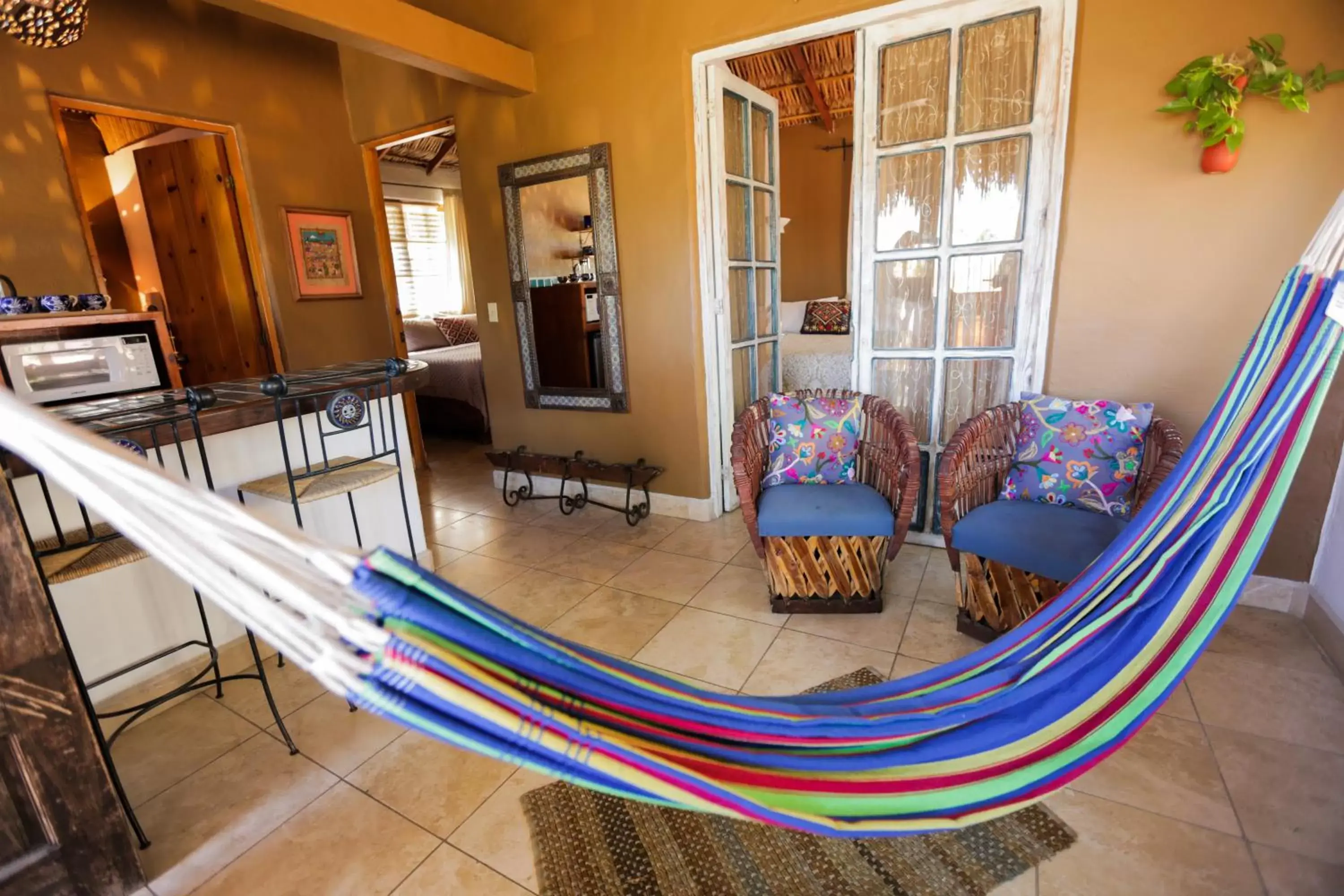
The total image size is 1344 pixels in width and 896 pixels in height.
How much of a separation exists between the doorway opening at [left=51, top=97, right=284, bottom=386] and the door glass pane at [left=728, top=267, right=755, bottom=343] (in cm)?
270

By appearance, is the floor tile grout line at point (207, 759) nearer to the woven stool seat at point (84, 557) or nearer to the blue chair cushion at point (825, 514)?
the woven stool seat at point (84, 557)

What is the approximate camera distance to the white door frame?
7.25ft

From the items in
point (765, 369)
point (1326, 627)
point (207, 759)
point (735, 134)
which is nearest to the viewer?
point (207, 759)

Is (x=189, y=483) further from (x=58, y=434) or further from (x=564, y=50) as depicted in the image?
(x=564, y=50)

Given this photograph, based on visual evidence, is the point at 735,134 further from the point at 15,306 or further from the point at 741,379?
the point at 15,306

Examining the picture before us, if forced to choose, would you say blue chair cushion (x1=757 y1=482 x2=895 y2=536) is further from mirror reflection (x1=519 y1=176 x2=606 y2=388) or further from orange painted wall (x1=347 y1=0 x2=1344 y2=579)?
mirror reflection (x1=519 y1=176 x2=606 y2=388)

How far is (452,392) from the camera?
17.0 feet

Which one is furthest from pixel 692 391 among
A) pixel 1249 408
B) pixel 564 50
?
pixel 1249 408

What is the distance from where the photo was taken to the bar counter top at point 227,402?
55.8 inches

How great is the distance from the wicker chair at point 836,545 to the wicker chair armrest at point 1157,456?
2.10ft

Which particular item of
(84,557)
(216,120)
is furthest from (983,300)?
(216,120)

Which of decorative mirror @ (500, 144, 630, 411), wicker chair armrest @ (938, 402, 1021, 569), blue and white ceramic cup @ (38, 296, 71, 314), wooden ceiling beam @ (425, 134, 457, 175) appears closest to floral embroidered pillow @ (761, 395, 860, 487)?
wicker chair armrest @ (938, 402, 1021, 569)

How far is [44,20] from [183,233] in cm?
230

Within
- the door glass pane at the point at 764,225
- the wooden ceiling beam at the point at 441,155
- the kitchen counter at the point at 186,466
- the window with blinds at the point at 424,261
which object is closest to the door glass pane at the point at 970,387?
the door glass pane at the point at 764,225
